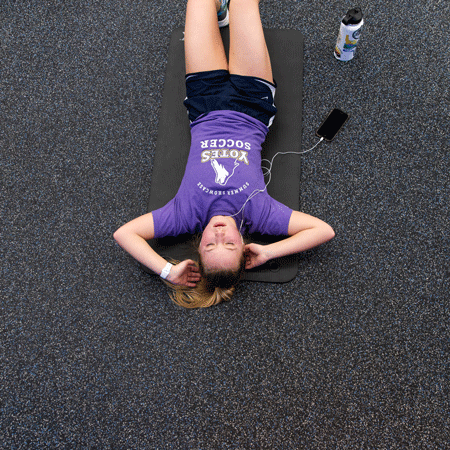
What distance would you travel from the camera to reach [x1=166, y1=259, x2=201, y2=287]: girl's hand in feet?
3.51

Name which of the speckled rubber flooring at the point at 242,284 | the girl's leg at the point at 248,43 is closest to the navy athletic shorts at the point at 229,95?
the girl's leg at the point at 248,43

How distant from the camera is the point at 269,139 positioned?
4.23 ft

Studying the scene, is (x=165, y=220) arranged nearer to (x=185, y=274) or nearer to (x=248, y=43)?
(x=185, y=274)

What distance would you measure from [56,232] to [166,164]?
50 cm

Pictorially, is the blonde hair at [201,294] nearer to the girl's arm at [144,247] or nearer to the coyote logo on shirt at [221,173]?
the girl's arm at [144,247]

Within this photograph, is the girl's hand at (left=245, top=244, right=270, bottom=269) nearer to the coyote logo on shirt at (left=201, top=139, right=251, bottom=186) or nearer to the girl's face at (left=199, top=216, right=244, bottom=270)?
the girl's face at (left=199, top=216, right=244, bottom=270)

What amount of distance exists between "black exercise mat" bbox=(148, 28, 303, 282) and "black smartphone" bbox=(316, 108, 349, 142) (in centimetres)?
11

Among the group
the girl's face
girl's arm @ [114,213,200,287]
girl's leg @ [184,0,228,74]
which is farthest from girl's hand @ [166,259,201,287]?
girl's leg @ [184,0,228,74]

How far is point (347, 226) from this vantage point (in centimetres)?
126

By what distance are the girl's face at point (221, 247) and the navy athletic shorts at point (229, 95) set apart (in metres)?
0.42

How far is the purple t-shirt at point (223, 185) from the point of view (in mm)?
1051

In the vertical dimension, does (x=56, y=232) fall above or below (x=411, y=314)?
above

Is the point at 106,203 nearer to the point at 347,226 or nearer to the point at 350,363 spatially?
the point at 347,226

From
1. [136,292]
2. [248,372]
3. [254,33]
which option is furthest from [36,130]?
[248,372]
